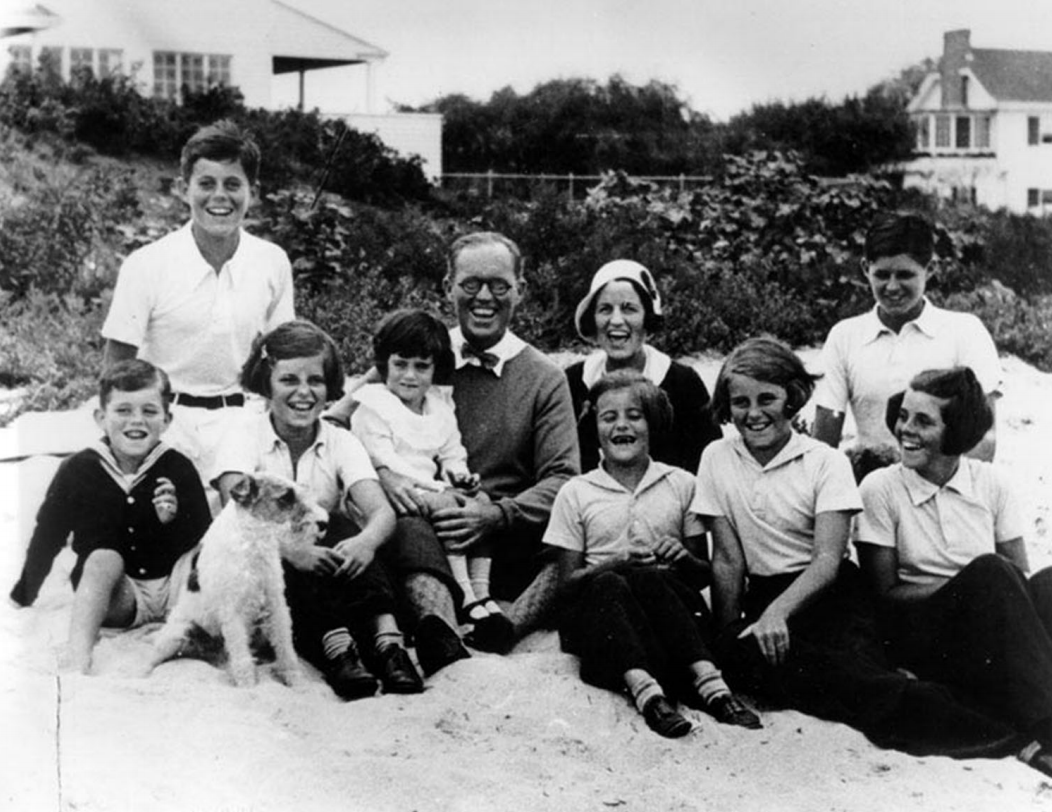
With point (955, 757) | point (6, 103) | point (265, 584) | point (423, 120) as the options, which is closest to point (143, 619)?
point (265, 584)

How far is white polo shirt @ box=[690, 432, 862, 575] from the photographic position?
3.57m

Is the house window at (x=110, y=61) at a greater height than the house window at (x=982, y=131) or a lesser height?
lesser

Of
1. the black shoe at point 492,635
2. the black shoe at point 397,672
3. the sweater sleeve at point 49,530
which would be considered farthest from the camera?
the black shoe at point 492,635

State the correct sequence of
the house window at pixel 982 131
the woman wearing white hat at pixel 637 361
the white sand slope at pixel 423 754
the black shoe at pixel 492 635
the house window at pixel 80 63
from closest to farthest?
the white sand slope at pixel 423 754
the black shoe at pixel 492 635
the woman wearing white hat at pixel 637 361
the house window at pixel 80 63
the house window at pixel 982 131

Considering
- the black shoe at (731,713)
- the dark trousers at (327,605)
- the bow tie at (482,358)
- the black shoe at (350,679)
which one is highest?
the bow tie at (482,358)

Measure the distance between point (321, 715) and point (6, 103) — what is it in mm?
5267

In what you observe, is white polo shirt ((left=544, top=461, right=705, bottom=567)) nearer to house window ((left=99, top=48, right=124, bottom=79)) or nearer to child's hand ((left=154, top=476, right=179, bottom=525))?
child's hand ((left=154, top=476, right=179, bottom=525))

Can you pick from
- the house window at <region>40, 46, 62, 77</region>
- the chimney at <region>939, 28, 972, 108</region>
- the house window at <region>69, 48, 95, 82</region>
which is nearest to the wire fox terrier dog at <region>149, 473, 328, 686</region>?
the house window at <region>69, 48, 95, 82</region>

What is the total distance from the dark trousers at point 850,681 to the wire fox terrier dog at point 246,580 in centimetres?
125

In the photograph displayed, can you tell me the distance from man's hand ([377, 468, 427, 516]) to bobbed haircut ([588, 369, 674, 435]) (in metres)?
0.64

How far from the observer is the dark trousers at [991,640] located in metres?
3.18

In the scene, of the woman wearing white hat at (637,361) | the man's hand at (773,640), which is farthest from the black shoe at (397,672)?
the woman wearing white hat at (637,361)

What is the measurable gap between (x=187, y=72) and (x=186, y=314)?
3973 millimetres

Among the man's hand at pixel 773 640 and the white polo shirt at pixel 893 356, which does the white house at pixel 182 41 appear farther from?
the man's hand at pixel 773 640
